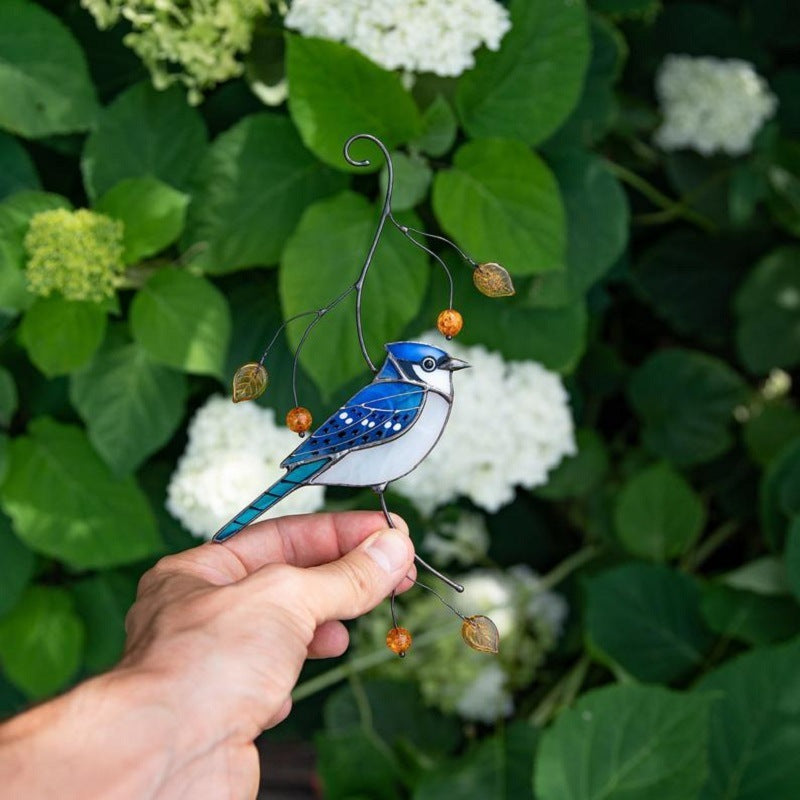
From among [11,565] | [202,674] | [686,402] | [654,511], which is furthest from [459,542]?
[202,674]

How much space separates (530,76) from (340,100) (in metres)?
0.19

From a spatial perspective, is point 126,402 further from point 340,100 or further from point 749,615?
point 749,615

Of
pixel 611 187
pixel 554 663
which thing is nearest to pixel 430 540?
pixel 554 663

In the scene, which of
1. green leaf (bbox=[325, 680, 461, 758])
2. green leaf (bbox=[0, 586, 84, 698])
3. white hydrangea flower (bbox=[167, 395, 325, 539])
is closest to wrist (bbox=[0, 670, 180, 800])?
white hydrangea flower (bbox=[167, 395, 325, 539])

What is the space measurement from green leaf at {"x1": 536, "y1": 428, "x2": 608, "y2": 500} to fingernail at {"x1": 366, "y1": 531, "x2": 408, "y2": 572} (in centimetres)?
63

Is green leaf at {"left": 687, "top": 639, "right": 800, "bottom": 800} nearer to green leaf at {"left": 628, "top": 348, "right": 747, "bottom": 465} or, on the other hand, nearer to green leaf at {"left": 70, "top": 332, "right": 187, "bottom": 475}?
green leaf at {"left": 628, "top": 348, "right": 747, "bottom": 465}

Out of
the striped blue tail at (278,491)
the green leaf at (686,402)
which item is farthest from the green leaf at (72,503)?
the green leaf at (686,402)

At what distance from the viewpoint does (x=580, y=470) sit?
4.35ft

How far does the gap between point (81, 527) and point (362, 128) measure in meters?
0.50

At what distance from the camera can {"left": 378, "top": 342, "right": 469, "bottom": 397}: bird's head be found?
643 millimetres

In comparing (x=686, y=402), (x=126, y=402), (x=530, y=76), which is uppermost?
(x=530, y=76)

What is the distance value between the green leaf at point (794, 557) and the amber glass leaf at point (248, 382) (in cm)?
77

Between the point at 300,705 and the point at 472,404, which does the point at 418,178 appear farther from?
the point at 300,705

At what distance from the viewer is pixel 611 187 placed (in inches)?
41.6
